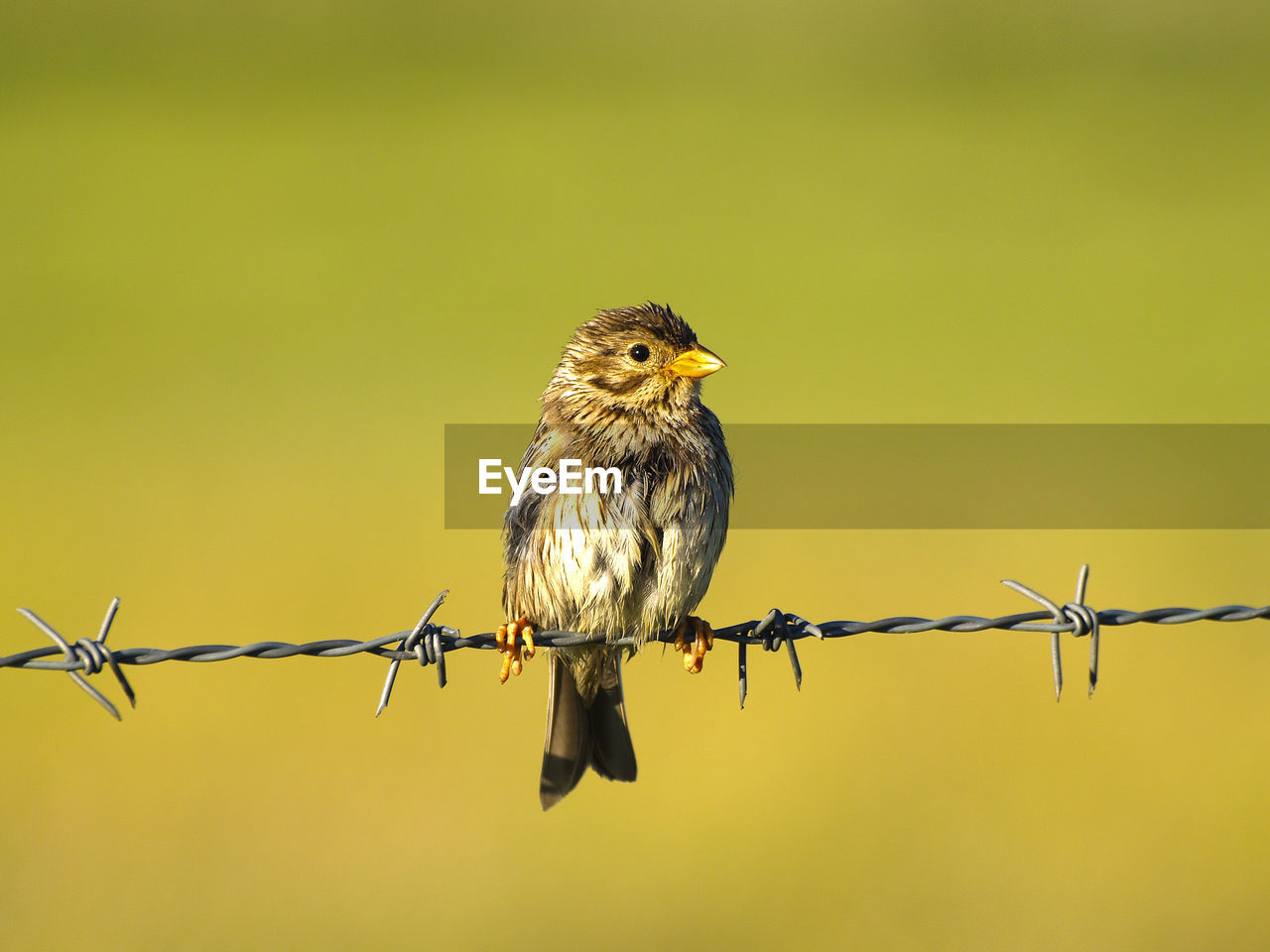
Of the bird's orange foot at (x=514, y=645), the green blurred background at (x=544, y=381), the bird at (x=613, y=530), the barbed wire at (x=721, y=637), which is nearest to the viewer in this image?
the barbed wire at (x=721, y=637)

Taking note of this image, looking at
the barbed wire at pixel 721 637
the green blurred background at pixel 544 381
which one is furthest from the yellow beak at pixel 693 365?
the green blurred background at pixel 544 381

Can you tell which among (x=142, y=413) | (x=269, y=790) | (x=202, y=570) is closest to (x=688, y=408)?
(x=269, y=790)

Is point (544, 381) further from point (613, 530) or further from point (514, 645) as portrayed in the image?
point (514, 645)

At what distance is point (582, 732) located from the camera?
5020mm

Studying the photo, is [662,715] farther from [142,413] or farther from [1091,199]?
[1091,199]

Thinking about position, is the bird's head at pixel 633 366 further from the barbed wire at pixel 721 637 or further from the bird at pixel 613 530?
the barbed wire at pixel 721 637

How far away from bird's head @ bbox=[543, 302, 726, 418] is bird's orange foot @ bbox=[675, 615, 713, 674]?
31.4 inches

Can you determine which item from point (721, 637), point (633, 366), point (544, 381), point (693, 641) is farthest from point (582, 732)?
point (544, 381)

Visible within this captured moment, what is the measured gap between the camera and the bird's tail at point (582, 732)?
4.98 m

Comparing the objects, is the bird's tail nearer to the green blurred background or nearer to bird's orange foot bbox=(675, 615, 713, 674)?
bird's orange foot bbox=(675, 615, 713, 674)

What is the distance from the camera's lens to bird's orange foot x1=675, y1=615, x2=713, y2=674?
15.3ft

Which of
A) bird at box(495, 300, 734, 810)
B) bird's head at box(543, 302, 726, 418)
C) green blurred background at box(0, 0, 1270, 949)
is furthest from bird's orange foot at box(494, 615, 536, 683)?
green blurred background at box(0, 0, 1270, 949)

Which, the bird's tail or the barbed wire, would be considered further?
the bird's tail

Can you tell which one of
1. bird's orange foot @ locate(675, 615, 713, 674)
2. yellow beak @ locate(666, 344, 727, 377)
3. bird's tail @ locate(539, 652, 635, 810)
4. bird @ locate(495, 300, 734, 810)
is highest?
yellow beak @ locate(666, 344, 727, 377)
